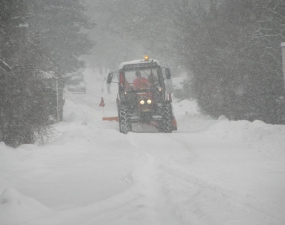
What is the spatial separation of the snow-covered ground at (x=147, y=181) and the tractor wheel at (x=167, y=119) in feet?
8.32

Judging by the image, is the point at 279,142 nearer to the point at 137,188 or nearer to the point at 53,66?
the point at 137,188

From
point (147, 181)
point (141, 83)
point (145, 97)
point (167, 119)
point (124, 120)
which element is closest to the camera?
point (147, 181)

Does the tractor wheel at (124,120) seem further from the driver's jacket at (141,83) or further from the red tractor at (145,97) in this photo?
the driver's jacket at (141,83)

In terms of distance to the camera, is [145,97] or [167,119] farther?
[145,97]

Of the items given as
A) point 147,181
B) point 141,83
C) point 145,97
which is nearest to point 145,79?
point 141,83

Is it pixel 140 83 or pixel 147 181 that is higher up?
pixel 140 83

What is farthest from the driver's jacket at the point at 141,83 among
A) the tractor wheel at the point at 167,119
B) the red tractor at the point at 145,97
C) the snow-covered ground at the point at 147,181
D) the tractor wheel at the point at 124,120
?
the snow-covered ground at the point at 147,181

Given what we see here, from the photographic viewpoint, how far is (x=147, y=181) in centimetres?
471

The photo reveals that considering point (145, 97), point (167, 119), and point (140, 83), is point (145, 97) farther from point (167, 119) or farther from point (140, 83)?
point (167, 119)

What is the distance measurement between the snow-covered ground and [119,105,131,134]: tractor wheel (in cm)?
267

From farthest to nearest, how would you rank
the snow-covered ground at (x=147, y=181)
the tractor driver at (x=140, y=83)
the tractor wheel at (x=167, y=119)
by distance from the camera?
the tractor driver at (x=140, y=83)
the tractor wheel at (x=167, y=119)
the snow-covered ground at (x=147, y=181)

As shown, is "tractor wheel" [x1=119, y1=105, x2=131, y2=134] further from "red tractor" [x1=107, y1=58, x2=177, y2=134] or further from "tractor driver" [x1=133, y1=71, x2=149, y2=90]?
"tractor driver" [x1=133, y1=71, x2=149, y2=90]

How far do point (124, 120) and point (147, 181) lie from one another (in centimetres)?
652

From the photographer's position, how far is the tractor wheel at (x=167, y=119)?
432 inches
